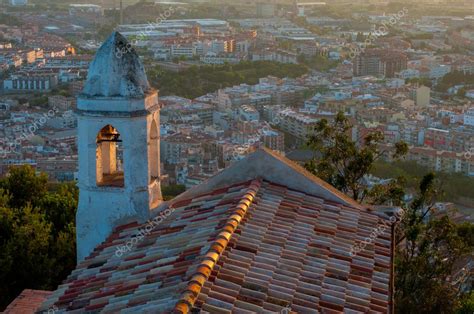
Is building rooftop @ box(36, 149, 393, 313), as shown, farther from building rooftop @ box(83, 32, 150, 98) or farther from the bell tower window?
building rooftop @ box(83, 32, 150, 98)

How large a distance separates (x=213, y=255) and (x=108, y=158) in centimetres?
198

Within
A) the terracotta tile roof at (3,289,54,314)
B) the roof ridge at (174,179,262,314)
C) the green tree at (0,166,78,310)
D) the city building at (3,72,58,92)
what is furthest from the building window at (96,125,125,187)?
the city building at (3,72,58,92)

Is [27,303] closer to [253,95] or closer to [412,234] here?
[412,234]

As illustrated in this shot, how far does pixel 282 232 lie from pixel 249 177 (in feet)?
2.50

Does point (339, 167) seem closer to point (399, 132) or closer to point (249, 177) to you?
point (249, 177)

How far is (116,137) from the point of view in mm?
5664

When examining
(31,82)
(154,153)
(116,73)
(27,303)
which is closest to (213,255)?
(154,153)

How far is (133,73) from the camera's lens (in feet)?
18.1

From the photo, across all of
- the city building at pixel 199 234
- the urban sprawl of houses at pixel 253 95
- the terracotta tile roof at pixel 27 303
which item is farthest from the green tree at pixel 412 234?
the urban sprawl of houses at pixel 253 95

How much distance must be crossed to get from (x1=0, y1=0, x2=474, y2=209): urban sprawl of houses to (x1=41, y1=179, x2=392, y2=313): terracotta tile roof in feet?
4.56

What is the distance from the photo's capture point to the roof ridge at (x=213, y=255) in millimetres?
3696

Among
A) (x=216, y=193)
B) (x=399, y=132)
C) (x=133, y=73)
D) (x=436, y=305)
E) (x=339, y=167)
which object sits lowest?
(x=399, y=132)

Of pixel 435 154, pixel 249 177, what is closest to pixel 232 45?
pixel 435 154

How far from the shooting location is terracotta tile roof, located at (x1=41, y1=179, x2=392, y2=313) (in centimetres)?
399
